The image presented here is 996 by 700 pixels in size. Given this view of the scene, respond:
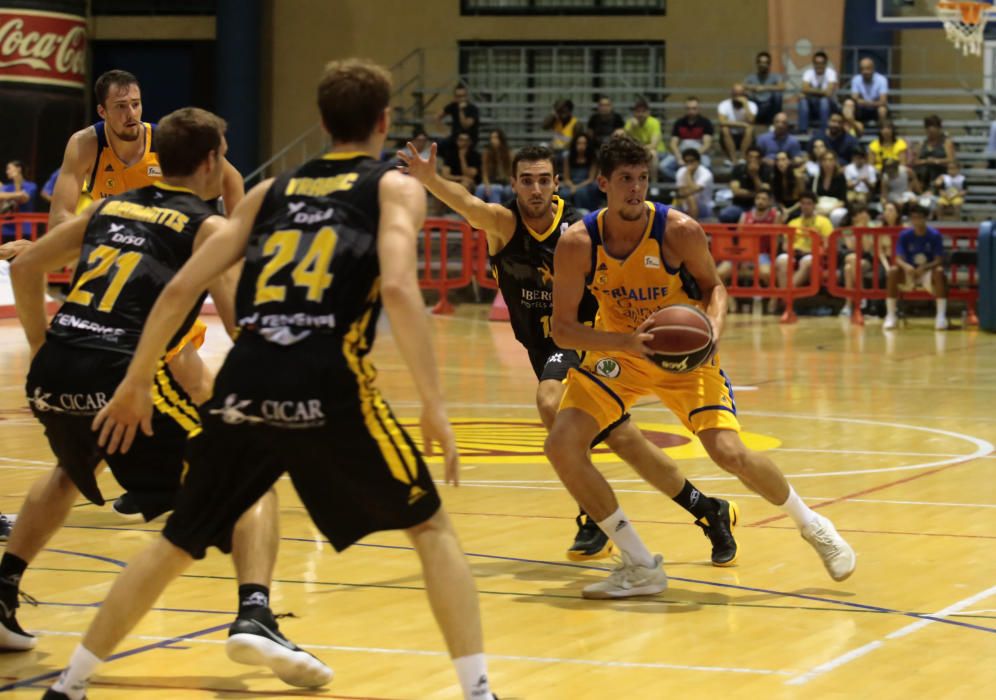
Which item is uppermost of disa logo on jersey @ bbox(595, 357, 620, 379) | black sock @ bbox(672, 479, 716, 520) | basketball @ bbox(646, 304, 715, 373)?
basketball @ bbox(646, 304, 715, 373)

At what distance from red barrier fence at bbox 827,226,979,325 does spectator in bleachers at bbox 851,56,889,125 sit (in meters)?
3.92

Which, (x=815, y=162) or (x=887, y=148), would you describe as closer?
(x=815, y=162)

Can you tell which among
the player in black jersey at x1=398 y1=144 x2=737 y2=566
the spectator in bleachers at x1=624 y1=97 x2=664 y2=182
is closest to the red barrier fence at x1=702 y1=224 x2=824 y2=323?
the spectator in bleachers at x1=624 y1=97 x2=664 y2=182

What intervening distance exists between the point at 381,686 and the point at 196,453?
3.40 feet

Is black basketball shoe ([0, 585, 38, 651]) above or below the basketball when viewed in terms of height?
below

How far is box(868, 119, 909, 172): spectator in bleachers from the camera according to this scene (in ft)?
74.3

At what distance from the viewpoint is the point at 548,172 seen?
7707 millimetres

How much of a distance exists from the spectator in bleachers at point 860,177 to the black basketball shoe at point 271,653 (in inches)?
709

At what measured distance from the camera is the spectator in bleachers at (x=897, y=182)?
2194 centimetres

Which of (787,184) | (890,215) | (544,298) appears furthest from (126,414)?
(787,184)

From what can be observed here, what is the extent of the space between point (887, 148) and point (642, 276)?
54.8 feet

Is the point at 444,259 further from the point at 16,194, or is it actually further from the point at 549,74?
the point at 549,74

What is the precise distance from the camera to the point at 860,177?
22.3 m

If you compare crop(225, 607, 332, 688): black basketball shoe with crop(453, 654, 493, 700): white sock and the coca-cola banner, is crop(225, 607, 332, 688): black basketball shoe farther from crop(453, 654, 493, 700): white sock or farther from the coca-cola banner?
the coca-cola banner
